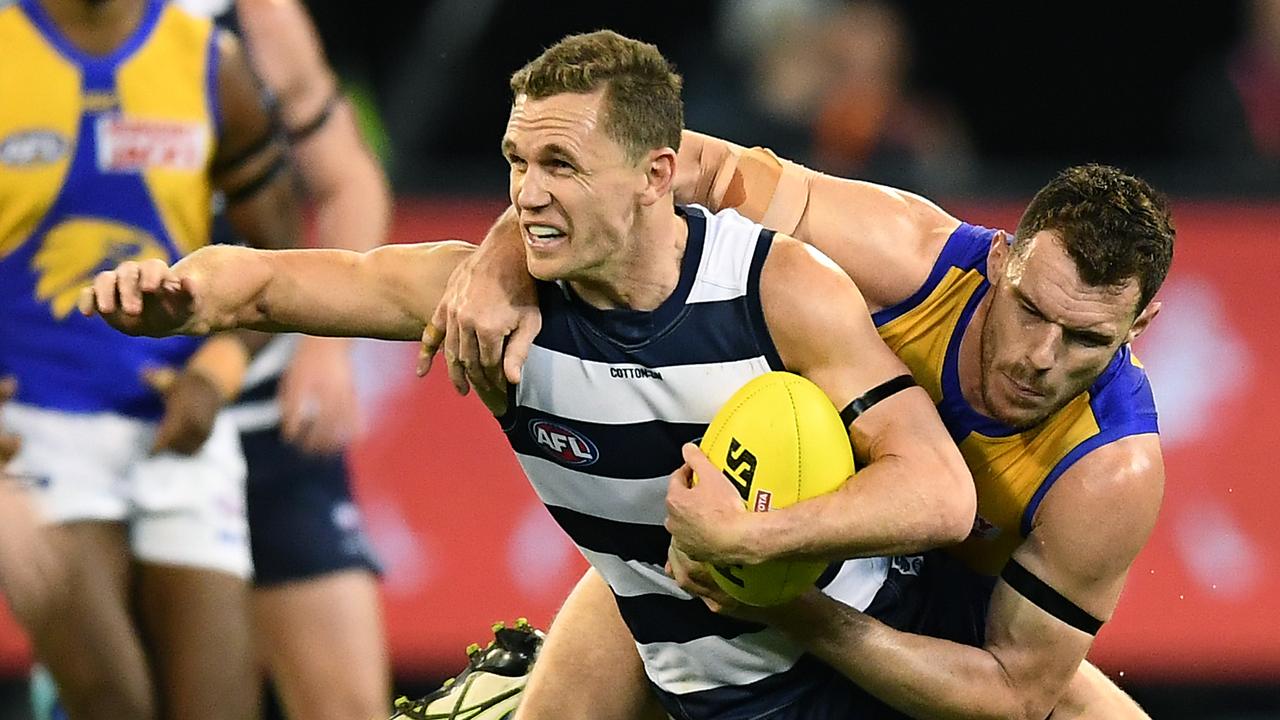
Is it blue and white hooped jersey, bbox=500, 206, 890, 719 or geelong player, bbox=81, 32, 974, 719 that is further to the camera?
blue and white hooped jersey, bbox=500, 206, 890, 719

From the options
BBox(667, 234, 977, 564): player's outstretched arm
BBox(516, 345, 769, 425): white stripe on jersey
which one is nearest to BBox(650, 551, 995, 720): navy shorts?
BBox(667, 234, 977, 564): player's outstretched arm

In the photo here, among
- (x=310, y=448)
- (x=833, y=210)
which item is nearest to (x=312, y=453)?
(x=310, y=448)

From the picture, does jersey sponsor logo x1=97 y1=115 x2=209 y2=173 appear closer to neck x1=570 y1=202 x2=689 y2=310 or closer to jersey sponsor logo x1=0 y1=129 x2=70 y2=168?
jersey sponsor logo x1=0 y1=129 x2=70 y2=168

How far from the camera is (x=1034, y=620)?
4.46 meters

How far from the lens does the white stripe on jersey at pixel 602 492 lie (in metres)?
4.34

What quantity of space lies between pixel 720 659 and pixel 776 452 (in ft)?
2.42

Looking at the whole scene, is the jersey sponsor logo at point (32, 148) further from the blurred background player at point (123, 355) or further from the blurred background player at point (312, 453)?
the blurred background player at point (312, 453)

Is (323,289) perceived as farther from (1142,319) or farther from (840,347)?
(1142,319)

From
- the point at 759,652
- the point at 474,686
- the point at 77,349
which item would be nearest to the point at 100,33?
the point at 77,349

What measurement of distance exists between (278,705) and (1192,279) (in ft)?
13.6

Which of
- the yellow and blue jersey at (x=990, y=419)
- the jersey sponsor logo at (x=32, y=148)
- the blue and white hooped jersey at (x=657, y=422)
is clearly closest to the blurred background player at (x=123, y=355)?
the jersey sponsor logo at (x=32, y=148)

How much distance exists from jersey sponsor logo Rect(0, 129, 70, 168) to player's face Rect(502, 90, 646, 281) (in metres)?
2.55

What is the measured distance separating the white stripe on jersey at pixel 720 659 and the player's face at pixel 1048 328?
0.69m

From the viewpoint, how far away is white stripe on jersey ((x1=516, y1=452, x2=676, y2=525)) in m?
4.34
